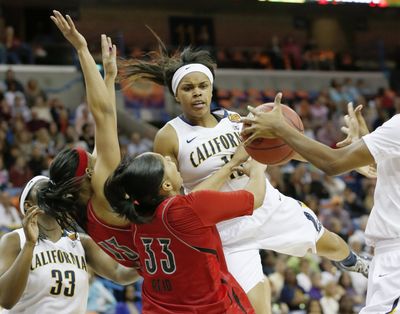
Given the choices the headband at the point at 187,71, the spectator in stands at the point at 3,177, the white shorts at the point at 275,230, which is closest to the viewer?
the white shorts at the point at 275,230

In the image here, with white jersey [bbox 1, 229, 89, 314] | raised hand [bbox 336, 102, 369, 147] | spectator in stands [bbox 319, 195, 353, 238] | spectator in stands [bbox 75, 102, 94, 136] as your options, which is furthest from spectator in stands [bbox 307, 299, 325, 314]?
white jersey [bbox 1, 229, 89, 314]

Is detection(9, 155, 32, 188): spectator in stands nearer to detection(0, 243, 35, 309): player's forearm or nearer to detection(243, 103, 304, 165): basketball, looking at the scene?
detection(0, 243, 35, 309): player's forearm

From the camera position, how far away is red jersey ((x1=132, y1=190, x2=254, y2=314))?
14.9 ft

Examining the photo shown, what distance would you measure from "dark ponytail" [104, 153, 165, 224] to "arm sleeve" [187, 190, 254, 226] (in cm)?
20

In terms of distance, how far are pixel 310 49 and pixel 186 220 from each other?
18774 mm

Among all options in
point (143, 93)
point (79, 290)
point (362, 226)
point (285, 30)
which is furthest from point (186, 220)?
point (285, 30)

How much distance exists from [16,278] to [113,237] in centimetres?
65

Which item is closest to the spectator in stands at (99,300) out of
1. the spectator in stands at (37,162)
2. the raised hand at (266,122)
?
the spectator in stands at (37,162)

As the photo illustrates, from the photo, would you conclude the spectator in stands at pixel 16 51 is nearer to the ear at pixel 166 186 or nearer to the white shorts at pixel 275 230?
the white shorts at pixel 275 230

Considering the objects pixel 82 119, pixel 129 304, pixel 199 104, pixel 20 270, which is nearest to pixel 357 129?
pixel 199 104

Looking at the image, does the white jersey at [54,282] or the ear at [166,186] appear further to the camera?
the white jersey at [54,282]

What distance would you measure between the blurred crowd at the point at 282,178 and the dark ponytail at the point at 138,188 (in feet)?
18.2

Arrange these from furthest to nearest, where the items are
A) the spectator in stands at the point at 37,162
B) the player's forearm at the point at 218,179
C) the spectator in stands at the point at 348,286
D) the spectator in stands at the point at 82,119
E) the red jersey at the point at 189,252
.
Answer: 1. the spectator in stands at the point at 82,119
2. the spectator in stands at the point at 37,162
3. the spectator in stands at the point at 348,286
4. the player's forearm at the point at 218,179
5. the red jersey at the point at 189,252

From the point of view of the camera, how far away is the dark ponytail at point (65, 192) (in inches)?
199
